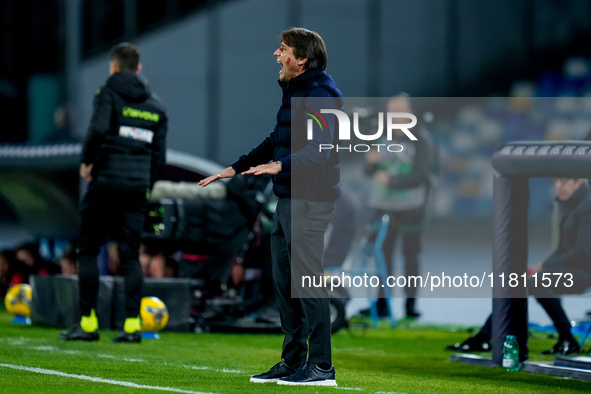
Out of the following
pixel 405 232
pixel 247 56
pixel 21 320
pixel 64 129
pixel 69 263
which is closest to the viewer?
pixel 21 320

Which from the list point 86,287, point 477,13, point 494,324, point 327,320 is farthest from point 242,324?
point 477,13

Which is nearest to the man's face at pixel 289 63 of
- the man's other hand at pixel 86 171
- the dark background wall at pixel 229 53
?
the man's other hand at pixel 86 171

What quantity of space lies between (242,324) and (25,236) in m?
5.33

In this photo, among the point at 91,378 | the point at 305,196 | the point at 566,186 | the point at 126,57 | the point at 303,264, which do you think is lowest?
the point at 91,378

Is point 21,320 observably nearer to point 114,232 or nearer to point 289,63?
point 114,232

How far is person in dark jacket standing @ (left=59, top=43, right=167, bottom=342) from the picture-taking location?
7828mm

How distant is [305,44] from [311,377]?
1650mm

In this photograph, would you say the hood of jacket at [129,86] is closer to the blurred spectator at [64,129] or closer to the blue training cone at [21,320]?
the blue training cone at [21,320]

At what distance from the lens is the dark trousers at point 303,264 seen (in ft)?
18.9

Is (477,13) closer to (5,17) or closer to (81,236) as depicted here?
(5,17)

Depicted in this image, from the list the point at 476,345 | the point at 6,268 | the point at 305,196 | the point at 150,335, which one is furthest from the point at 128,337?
the point at 6,268

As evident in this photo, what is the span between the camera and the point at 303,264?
226 inches

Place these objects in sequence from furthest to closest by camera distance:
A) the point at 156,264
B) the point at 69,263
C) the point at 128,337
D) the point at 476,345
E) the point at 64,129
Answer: the point at 64,129 → the point at 69,263 → the point at 156,264 → the point at 476,345 → the point at 128,337

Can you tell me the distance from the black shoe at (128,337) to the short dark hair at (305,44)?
2917 mm
